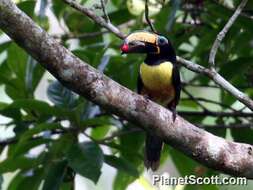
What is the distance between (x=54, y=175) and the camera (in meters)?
3.80

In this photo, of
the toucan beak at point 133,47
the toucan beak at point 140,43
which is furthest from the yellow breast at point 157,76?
the toucan beak at point 133,47

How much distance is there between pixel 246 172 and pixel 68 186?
4.74 ft

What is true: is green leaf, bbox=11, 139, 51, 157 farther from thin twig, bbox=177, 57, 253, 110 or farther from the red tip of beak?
thin twig, bbox=177, 57, 253, 110

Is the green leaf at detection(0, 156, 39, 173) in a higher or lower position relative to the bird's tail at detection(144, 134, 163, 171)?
lower

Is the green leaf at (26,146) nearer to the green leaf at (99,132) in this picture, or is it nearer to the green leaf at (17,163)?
the green leaf at (17,163)

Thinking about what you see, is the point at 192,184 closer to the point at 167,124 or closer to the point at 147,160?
the point at 147,160

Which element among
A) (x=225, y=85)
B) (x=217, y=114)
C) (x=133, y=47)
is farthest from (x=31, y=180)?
(x=225, y=85)

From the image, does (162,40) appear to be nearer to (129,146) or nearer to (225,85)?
(225,85)

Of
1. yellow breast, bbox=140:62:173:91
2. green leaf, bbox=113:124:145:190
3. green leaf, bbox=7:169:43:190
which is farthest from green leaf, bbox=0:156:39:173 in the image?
yellow breast, bbox=140:62:173:91

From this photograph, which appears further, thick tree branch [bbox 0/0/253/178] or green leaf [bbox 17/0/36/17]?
green leaf [bbox 17/0/36/17]

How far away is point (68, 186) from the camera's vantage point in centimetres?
418

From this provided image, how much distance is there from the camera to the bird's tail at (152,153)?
400cm

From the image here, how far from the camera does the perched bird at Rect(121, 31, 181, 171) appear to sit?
3.84 m

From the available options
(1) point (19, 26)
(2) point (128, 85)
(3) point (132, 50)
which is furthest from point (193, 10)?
(1) point (19, 26)
